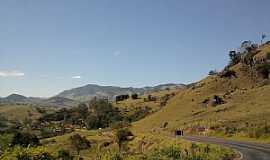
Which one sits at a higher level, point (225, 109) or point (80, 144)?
point (225, 109)

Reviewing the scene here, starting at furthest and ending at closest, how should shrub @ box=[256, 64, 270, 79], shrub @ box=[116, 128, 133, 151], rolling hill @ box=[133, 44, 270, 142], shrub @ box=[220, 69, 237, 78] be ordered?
shrub @ box=[220, 69, 237, 78], shrub @ box=[256, 64, 270, 79], shrub @ box=[116, 128, 133, 151], rolling hill @ box=[133, 44, 270, 142]

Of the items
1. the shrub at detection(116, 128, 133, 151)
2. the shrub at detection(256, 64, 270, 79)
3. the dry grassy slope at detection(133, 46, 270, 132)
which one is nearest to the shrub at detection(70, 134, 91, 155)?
the shrub at detection(116, 128, 133, 151)

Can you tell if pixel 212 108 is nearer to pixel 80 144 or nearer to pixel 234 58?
pixel 80 144

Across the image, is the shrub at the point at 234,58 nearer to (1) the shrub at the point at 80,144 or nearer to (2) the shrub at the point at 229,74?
(2) the shrub at the point at 229,74

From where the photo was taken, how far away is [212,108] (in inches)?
4419

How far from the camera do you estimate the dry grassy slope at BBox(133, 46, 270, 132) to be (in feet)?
316

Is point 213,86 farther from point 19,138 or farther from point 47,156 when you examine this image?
point 47,156

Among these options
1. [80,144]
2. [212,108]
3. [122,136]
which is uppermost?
[212,108]

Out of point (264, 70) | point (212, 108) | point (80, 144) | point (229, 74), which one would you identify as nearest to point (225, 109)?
point (212, 108)

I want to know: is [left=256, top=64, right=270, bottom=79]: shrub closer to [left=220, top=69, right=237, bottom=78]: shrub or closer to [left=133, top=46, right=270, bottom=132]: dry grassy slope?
[left=133, top=46, right=270, bottom=132]: dry grassy slope

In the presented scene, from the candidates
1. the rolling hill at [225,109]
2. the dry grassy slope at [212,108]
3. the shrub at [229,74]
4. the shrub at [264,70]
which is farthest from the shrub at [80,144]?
the shrub at [229,74]

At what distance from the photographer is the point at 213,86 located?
483 feet

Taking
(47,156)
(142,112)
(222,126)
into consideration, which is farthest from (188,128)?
(142,112)

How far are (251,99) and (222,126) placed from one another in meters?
32.5
